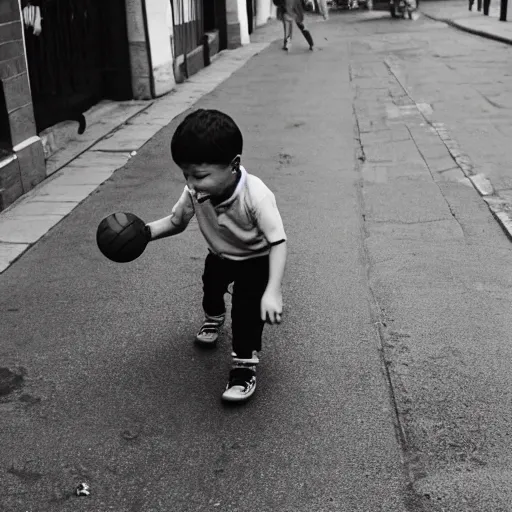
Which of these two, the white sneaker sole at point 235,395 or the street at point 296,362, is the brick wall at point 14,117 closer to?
the street at point 296,362

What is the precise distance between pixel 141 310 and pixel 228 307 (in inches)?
18.0

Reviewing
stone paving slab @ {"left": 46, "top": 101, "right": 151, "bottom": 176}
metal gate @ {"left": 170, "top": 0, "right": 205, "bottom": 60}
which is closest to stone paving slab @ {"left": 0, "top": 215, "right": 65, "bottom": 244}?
stone paving slab @ {"left": 46, "top": 101, "right": 151, "bottom": 176}

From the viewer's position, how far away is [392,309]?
14.1 ft

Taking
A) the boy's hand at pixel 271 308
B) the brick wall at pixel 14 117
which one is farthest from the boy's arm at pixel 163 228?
the brick wall at pixel 14 117

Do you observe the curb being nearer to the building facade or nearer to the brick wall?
the building facade

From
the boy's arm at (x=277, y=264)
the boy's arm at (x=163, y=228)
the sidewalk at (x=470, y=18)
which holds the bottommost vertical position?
the sidewalk at (x=470, y=18)

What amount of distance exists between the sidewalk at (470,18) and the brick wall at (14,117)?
1330cm

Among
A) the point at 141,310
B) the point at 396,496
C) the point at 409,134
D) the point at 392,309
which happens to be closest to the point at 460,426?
the point at 396,496

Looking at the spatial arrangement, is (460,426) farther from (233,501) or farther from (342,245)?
(342,245)

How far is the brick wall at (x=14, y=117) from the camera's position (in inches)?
247

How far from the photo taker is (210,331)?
12.7ft

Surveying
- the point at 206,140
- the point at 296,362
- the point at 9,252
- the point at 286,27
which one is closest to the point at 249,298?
the point at 296,362

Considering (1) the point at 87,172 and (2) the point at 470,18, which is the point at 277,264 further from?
(2) the point at 470,18

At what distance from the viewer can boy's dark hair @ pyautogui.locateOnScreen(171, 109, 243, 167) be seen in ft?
9.54
